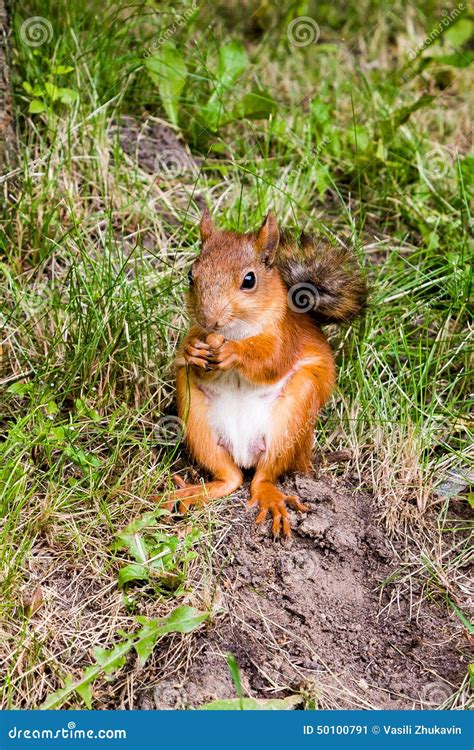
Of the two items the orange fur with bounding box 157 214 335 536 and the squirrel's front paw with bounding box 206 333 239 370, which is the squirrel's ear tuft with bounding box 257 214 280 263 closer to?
the orange fur with bounding box 157 214 335 536

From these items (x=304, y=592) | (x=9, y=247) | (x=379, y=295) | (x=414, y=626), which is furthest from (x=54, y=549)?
(x=379, y=295)

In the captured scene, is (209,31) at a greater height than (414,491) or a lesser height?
greater

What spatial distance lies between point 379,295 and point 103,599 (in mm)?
1644

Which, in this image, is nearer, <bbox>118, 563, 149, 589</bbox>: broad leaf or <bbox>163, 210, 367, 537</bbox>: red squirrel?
<bbox>118, 563, 149, 589</bbox>: broad leaf

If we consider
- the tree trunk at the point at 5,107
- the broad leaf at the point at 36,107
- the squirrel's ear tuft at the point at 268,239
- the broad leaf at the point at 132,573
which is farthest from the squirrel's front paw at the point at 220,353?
the broad leaf at the point at 36,107

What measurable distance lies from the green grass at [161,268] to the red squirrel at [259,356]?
0.21m

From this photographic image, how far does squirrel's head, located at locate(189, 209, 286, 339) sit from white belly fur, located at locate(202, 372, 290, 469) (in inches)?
7.7

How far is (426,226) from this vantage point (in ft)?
13.9

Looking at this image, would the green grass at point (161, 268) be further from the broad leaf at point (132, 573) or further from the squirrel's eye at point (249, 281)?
the squirrel's eye at point (249, 281)

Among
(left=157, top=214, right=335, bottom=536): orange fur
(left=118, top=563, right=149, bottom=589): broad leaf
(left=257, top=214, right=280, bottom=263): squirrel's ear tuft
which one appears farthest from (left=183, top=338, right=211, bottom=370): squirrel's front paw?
(left=118, top=563, right=149, bottom=589): broad leaf

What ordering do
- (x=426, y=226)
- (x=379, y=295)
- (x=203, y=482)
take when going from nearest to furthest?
(x=203, y=482)
(x=379, y=295)
(x=426, y=226)

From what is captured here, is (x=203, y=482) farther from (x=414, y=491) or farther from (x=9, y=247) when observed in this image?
(x=9, y=247)

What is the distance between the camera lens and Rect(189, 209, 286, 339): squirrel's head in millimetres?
3018

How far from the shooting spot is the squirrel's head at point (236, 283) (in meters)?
3.02
